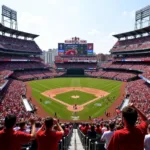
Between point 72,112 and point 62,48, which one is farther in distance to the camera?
point 62,48

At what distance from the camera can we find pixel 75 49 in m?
94.4

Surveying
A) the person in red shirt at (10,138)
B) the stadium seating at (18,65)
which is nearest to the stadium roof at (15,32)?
the stadium seating at (18,65)

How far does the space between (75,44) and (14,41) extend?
99.8 ft

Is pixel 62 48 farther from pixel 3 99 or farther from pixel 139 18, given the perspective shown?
pixel 3 99

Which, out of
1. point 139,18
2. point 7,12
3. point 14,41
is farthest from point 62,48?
point 139,18

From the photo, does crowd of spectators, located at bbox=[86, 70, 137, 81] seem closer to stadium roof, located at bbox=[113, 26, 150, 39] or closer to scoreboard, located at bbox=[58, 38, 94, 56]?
scoreboard, located at bbox=[58, 38, 94, 56]

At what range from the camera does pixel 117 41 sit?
9475cm

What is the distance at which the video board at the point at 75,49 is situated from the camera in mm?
94000

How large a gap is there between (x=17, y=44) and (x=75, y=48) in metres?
29.3

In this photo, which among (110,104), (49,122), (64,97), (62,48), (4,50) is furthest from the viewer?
(62,48)

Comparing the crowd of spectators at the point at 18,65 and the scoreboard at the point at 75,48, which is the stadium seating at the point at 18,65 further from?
the scoreboard at the point at 75,48

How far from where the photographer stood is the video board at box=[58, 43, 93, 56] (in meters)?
94.0

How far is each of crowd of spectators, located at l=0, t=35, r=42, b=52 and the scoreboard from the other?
13.7 m

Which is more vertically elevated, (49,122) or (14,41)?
(14,41)
